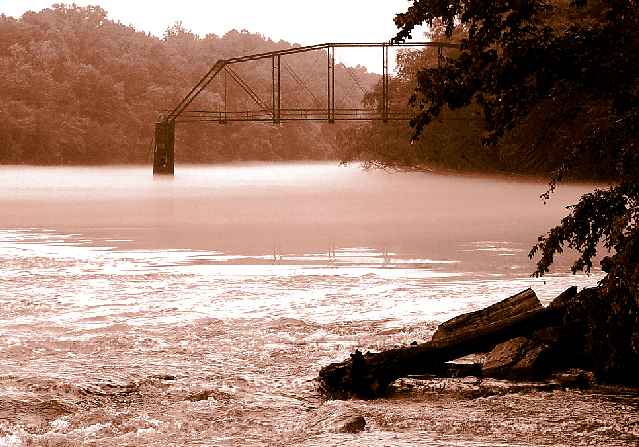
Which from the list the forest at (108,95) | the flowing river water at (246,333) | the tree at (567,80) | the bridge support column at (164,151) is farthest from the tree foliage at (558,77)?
the forest at (108,95)

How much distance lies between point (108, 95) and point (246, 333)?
138533 mm

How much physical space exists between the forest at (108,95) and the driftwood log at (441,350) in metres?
129

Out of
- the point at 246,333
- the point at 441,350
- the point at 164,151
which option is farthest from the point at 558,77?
the point at 164,151

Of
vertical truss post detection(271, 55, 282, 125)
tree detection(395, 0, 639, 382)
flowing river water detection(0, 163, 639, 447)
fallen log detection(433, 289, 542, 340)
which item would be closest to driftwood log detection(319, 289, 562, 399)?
fallen log detection(433, 289, 542, 340)

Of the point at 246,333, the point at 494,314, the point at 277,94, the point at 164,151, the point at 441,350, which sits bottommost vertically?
the point at 246,333

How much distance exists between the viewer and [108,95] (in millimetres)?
148500

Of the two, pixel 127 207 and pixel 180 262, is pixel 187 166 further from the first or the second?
pixel 180 262

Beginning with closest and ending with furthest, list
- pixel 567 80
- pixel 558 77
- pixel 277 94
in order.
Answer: pixel 558 77, pixel 567 80, pixel 277 94

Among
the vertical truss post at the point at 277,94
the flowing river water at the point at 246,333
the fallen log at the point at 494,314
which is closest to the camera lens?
the flowing river water at the point at 246,333

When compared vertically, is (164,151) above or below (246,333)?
above

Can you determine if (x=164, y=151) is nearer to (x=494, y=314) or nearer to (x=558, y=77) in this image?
(x=494, y=314)

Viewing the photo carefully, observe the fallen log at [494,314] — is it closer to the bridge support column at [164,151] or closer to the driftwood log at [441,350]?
the driftwood log at [441,350]

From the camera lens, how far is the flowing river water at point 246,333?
9.78 meters

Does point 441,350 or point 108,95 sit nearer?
point 441,350
